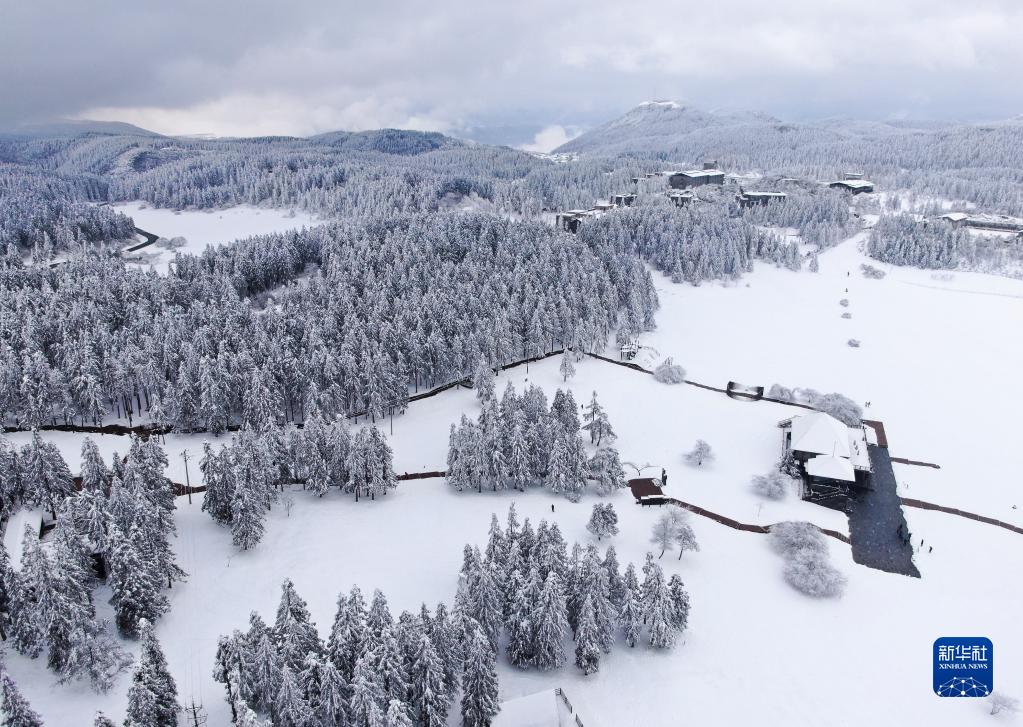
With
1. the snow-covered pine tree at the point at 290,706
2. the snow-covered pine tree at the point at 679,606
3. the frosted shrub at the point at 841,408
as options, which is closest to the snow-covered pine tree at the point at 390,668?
the snow-covered pine tree at the point at 290,706

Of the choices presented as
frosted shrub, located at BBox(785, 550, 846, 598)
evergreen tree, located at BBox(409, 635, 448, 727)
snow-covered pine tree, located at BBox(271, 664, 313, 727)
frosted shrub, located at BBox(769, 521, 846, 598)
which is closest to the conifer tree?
snow-covered pine tree, located at BBox(271, 664, 313, 727)

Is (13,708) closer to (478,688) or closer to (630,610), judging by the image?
(478,688)

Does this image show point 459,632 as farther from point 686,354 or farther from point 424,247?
point 424,247

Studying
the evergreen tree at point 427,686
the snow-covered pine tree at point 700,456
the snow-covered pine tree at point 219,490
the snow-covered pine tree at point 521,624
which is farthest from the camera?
the snow-covered pine tree at point 700,456

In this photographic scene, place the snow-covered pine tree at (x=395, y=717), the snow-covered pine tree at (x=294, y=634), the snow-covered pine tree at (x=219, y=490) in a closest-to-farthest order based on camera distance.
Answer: the snow-covered pine tree at (x=395, y=717)
the snow-covered pine tree at (x=294, y=634)
the snow-covered pine tree at (x=219, y=490)

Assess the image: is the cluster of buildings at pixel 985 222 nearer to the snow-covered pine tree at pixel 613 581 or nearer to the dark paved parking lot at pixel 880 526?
the dark paved parking lot at pixel 880 526

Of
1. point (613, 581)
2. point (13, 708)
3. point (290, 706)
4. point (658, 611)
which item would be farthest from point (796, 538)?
point (13, 708)
